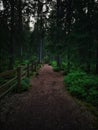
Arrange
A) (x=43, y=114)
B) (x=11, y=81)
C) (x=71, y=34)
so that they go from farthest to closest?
(x=71, y=34) < (x=11, y=81) < (x=43, y=114)

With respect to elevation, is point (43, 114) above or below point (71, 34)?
below

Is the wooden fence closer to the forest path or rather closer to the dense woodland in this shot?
the forest path

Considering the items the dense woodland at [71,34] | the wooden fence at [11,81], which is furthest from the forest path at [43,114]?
the dense woodland at [71,34]

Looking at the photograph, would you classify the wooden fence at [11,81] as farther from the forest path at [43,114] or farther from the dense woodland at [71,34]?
the dense woodland at [71,34]

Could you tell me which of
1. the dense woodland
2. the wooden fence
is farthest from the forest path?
the dense woodland

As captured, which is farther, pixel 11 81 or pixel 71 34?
pixel 71 34

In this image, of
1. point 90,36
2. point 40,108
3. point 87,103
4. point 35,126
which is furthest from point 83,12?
point 35,126

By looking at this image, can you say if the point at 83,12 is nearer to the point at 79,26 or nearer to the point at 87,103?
the point at 79,26

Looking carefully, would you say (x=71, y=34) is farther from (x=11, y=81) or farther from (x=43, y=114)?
(x=43, y=114)

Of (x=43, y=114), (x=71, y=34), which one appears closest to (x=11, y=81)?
(x=43, y=114)

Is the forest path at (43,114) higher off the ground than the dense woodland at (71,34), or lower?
lower

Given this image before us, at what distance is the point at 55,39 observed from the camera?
53.4 ft

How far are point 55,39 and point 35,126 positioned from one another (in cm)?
1339

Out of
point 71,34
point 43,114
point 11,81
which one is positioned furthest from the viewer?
point 71,34
